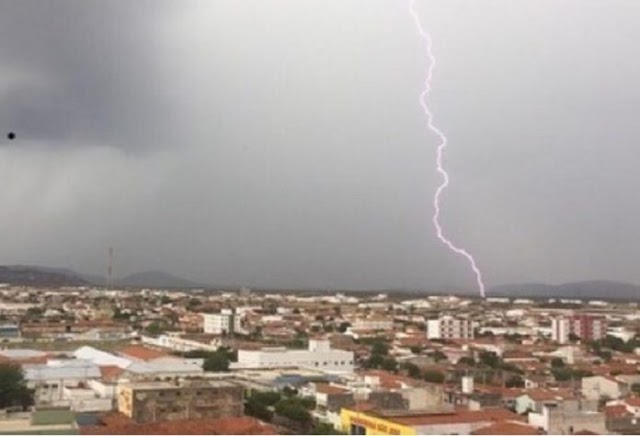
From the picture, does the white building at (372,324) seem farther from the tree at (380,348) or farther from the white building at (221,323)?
the tree at (380,348)

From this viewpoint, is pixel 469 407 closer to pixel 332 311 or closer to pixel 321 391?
pixel 321 391

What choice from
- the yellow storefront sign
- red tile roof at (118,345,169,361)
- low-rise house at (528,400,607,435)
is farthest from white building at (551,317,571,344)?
the yellow storefront sign

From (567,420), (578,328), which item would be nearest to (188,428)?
(567,420)

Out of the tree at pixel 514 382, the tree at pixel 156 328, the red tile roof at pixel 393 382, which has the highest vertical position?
the tree at pixel 156 328

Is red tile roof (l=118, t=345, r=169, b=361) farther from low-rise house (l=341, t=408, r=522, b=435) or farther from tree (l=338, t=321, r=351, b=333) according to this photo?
tree (l=338, t=321, r=351, b=333)

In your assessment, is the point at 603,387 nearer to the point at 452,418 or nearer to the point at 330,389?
the point at 330,389

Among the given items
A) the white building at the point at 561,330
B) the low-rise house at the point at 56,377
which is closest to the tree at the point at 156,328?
the low-rise house at the point at 56,377
